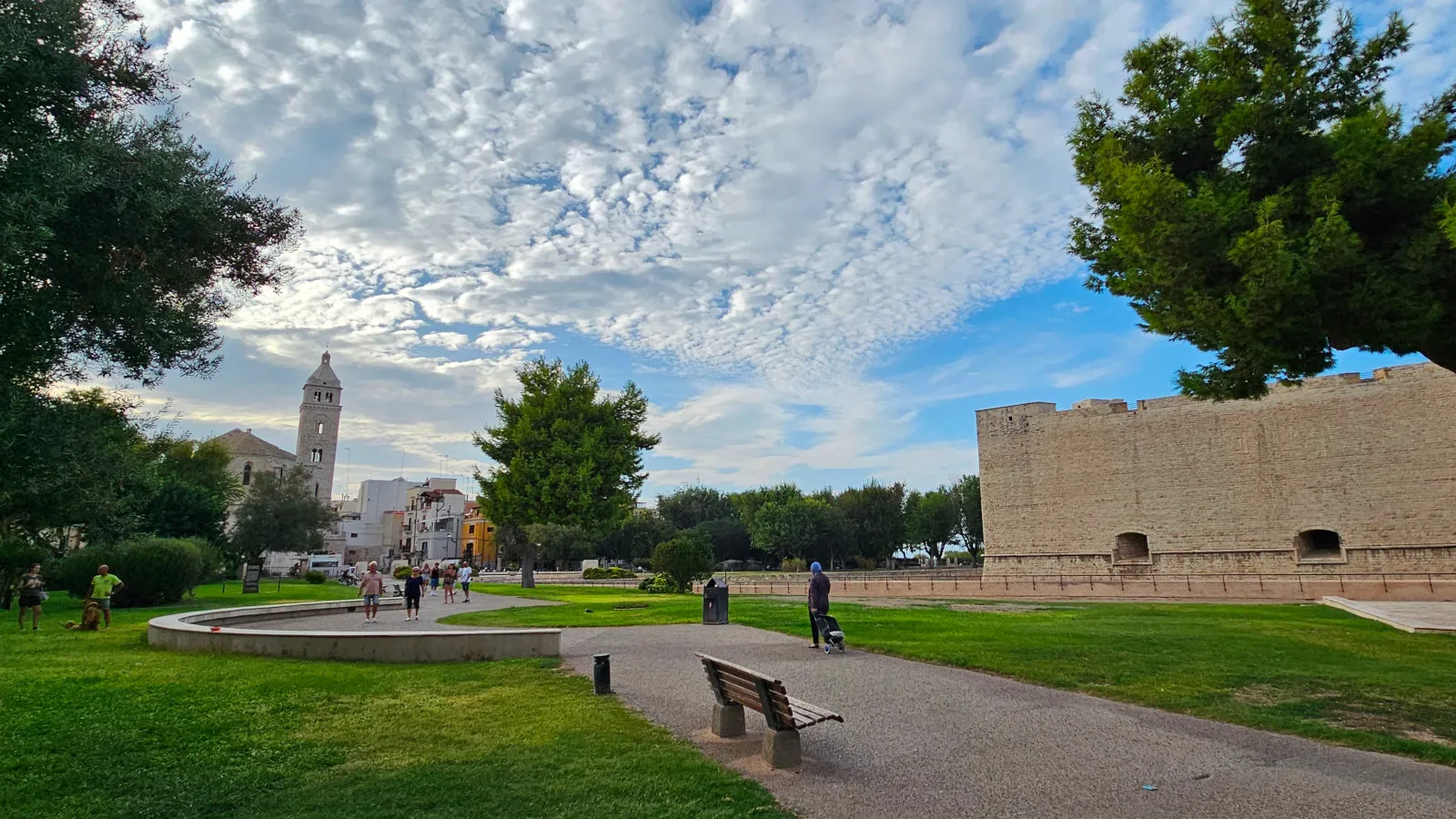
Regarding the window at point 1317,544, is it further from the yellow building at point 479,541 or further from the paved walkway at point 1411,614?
the yellow building at point 479,541

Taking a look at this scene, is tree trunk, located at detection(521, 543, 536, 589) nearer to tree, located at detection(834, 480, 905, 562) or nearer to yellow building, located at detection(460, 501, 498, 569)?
tree, located at detection(834, 480, 905, 562)

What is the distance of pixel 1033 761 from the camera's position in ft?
18.5

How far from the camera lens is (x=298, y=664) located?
9.63m

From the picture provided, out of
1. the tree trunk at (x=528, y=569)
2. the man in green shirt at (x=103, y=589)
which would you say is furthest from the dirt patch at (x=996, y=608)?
the tree trunk at (x=528, y=569)

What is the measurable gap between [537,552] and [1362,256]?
219 feet

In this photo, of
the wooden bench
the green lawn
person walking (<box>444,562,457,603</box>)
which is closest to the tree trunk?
person walking (<box>444,562,457,603</box>)

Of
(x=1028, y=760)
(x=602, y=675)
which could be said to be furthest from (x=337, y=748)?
(x=1028, y=760)

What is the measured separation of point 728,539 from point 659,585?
1974 inches

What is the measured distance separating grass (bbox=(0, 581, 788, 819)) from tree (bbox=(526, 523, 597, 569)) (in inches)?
2225

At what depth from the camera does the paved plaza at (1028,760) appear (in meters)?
4.69

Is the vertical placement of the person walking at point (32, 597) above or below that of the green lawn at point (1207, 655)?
above

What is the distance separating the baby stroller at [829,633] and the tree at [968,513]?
68256mm

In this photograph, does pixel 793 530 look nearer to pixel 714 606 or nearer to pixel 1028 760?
pixel 714 606

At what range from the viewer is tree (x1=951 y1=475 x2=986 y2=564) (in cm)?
7606
